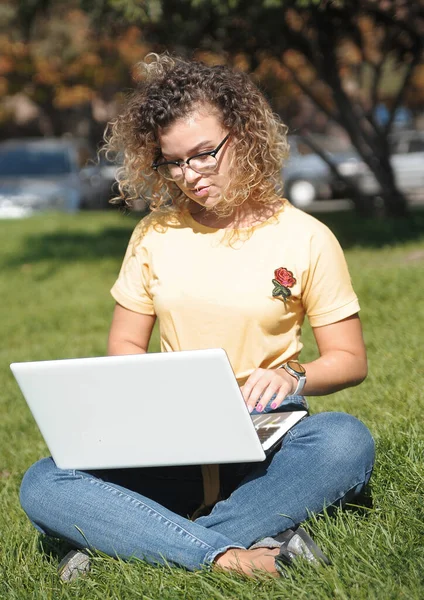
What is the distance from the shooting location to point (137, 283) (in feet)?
10.3

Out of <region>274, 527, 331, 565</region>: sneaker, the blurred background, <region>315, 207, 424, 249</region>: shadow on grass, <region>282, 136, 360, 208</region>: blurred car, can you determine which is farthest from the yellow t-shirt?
<region>282, 136, 360, 208</region>: blurred car

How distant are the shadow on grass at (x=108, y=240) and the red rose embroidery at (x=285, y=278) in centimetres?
745

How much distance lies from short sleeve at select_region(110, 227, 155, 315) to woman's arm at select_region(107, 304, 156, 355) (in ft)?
0.09

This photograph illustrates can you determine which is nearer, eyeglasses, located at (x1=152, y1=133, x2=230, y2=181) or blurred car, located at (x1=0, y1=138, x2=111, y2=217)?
eyeglasses, located at (x1=152, y1=133, x2=230, y2=181)

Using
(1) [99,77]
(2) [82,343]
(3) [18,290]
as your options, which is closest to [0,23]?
(1) [99,77]

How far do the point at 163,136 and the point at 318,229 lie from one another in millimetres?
588

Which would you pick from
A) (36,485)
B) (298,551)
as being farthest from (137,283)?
(298,551)

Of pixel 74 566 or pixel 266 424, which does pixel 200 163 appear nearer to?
pixel 266 424

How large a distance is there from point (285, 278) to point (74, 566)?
1055mm

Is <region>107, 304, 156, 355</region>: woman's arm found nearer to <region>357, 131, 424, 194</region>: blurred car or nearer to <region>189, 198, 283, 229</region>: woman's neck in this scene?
<region>189, 198, 283, 229</region>: woman's neck

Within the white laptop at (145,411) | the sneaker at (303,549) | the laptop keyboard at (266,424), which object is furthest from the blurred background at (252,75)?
the sneaker at (303,549)

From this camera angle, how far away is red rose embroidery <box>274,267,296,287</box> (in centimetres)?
290

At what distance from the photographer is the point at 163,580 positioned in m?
2.51

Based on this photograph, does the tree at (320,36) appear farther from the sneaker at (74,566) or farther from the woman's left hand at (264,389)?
the sneaker at (74,566)
